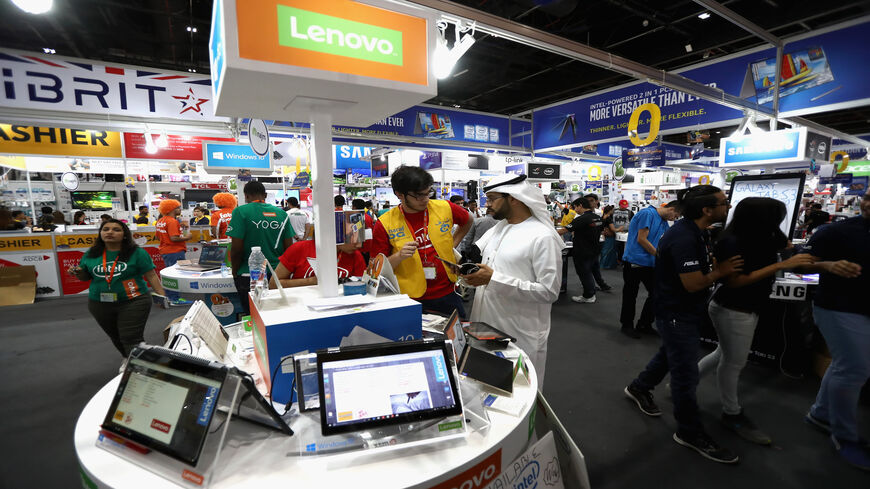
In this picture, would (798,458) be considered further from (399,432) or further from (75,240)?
(75,240)

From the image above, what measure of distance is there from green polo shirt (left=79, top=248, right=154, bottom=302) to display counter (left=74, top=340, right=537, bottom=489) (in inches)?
87.9

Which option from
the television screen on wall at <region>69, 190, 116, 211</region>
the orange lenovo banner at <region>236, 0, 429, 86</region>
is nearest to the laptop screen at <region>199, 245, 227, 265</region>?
the orange lenovo banner at <region>236, 0, 429, 86</region>

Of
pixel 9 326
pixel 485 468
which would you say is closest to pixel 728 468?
pixel 485 468

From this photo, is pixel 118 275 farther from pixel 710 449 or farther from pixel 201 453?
pixel 710 449

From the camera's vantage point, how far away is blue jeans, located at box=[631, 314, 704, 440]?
2.09 m

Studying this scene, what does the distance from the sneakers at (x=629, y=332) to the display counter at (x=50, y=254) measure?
609 centimetres

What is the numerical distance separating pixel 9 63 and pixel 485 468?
21.7 feet

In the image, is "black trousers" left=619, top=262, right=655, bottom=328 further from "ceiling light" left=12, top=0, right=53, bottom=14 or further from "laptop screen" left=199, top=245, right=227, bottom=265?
"ceiling light" left=12, top=0, right=53, bottom=14

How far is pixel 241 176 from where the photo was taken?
20.7 feet

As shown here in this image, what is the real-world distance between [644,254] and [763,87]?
10.2 ft

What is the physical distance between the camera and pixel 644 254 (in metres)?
4.03

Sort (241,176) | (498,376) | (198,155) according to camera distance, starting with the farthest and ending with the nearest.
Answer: (198,155), (241,176), (498,376)

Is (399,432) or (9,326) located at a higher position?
(399,432)

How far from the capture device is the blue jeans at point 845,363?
202cm
